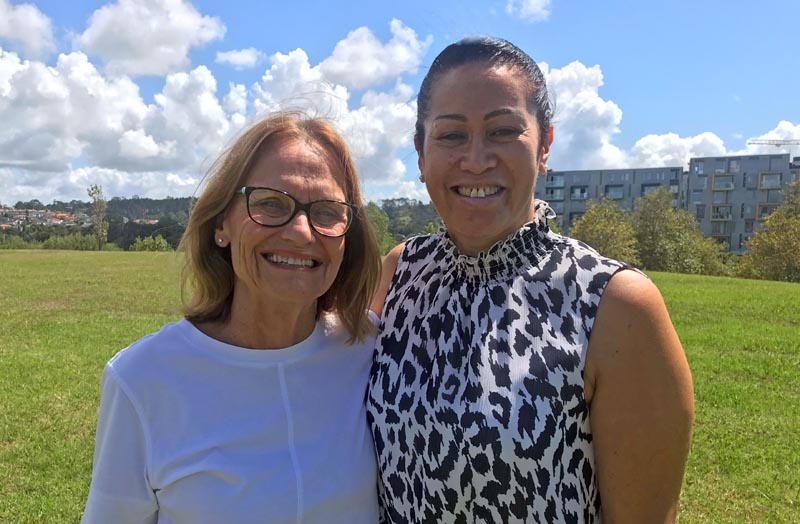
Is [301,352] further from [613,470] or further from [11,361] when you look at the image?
[11,361]

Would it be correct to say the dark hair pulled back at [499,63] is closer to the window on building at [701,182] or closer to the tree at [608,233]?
the tree at [608,233]

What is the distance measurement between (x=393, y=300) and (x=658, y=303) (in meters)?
1.17

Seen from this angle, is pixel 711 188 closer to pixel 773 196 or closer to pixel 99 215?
pixel 773 196

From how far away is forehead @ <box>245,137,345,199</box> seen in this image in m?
2.21

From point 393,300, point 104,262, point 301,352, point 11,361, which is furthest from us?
point 104,262

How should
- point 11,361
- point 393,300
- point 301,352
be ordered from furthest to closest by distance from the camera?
point 11,361 < point 393,300 < point 301,352

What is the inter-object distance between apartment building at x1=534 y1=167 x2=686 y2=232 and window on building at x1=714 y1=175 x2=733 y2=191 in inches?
224

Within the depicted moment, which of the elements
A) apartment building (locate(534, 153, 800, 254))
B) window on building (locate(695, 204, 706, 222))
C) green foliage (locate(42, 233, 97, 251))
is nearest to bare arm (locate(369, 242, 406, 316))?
green foliage (locate(42, 233, 97, 251))

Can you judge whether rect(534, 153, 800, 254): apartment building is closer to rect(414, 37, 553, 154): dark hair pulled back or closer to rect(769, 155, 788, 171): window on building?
rect(769, 155, 788, 171): window on building

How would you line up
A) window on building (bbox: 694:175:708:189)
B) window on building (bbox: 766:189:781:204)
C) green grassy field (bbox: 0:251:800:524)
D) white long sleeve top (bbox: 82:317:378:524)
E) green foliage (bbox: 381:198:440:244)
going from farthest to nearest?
window on building (bbox: 694:175:708:189) < window on building (bbox: 766:189:781:204) < green grassy field (bbox: 0:251:800:524) < green foliage (bbox: 381:198:440:244) < white long sleeve top (bbox: 82:317:378:524)

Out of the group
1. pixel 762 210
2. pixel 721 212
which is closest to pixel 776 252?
pixel 762 210

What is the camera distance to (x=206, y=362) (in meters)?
2.17

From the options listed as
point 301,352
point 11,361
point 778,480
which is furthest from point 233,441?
point 11,361

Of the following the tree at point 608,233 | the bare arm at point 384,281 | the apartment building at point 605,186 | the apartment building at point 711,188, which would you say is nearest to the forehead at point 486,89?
the bare arm at point 384,281
